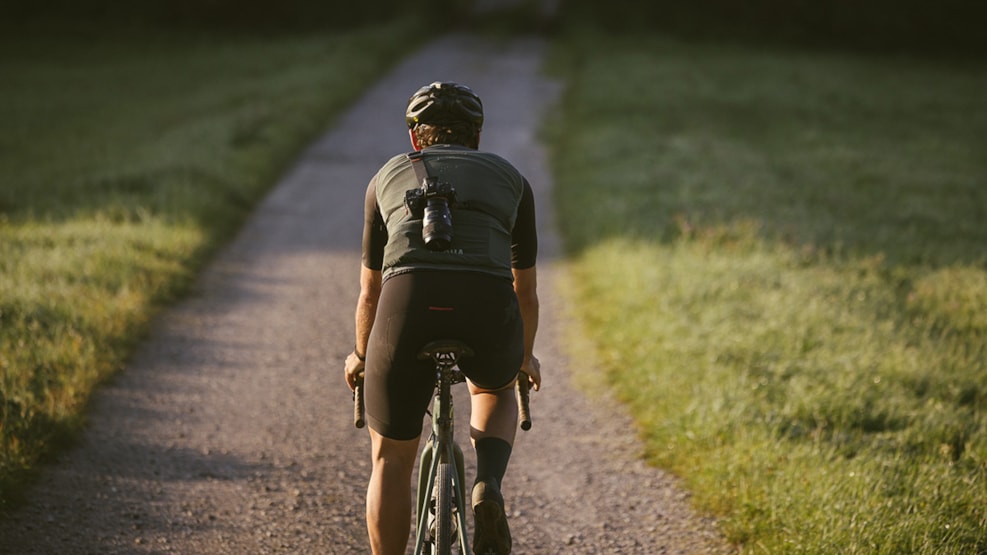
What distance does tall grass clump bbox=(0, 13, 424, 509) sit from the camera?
243 inches

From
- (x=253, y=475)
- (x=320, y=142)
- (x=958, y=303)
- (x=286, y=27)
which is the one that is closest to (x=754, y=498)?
(x=253, y=475)

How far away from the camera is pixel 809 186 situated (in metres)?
13.7

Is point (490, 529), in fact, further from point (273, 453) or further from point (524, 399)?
point (273, 453)

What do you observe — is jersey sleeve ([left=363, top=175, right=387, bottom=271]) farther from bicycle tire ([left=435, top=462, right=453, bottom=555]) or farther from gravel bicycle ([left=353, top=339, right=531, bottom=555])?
bicycle tire ([left=435, top=462, right=453, bottom=555])

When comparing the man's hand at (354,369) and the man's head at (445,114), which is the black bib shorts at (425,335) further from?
the man's head at (445,114)

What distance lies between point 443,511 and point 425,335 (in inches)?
26.0

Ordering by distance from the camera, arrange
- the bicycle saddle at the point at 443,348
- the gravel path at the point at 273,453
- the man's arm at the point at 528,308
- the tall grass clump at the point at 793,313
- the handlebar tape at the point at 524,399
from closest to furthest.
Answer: the bicycle saddle at the point at 443,348 → the handlebar tape at the point at 524,399 → the man's arm at the point at 528,308 → the gravel path at the point at 273,453 → the tall grass clump at the point at 793,313

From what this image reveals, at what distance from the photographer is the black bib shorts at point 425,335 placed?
3229 millimetres

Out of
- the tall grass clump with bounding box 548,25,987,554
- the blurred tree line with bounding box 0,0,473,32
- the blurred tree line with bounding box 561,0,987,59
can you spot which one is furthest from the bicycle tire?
the blurred tree line with bounding box 0,0,473,32

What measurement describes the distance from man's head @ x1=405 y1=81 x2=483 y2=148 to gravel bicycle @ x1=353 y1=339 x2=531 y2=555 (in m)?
0.90

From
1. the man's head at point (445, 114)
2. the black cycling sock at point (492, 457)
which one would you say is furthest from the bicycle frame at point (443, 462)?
the man's head at point (445, 114)

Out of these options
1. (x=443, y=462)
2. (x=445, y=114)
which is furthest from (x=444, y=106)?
(x=443, y=462)

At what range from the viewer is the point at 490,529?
3.32 meters

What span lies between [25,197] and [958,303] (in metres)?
10.7
